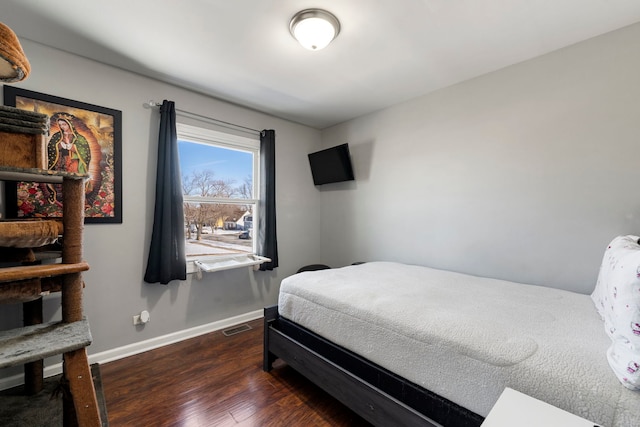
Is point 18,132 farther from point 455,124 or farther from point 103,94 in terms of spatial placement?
point 455,124

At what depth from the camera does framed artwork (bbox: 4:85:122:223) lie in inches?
75.1

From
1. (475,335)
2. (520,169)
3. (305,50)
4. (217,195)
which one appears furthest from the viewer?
(217,195)

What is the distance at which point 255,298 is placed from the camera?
3197mm

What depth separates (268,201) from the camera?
3.13 m

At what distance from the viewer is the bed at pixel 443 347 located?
931 mm

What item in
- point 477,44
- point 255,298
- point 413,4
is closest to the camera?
point 413,4

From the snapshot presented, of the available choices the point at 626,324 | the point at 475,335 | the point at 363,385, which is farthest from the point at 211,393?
the point at 626,324

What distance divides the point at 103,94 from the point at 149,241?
49.4 inches

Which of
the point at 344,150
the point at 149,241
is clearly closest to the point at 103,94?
the point at 149,241

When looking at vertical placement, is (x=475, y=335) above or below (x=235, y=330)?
above

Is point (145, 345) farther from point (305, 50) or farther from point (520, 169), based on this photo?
point (520, 169)

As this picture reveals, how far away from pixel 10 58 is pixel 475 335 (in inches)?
84.1

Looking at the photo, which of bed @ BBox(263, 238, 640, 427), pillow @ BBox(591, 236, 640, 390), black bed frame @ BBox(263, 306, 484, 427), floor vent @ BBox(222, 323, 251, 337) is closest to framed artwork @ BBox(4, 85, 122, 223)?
floor vent @ BBox(222, 323, 251, 337)

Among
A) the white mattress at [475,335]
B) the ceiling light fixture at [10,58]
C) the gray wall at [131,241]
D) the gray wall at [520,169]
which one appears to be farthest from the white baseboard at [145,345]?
the ceiling light fixture at [10,58]
